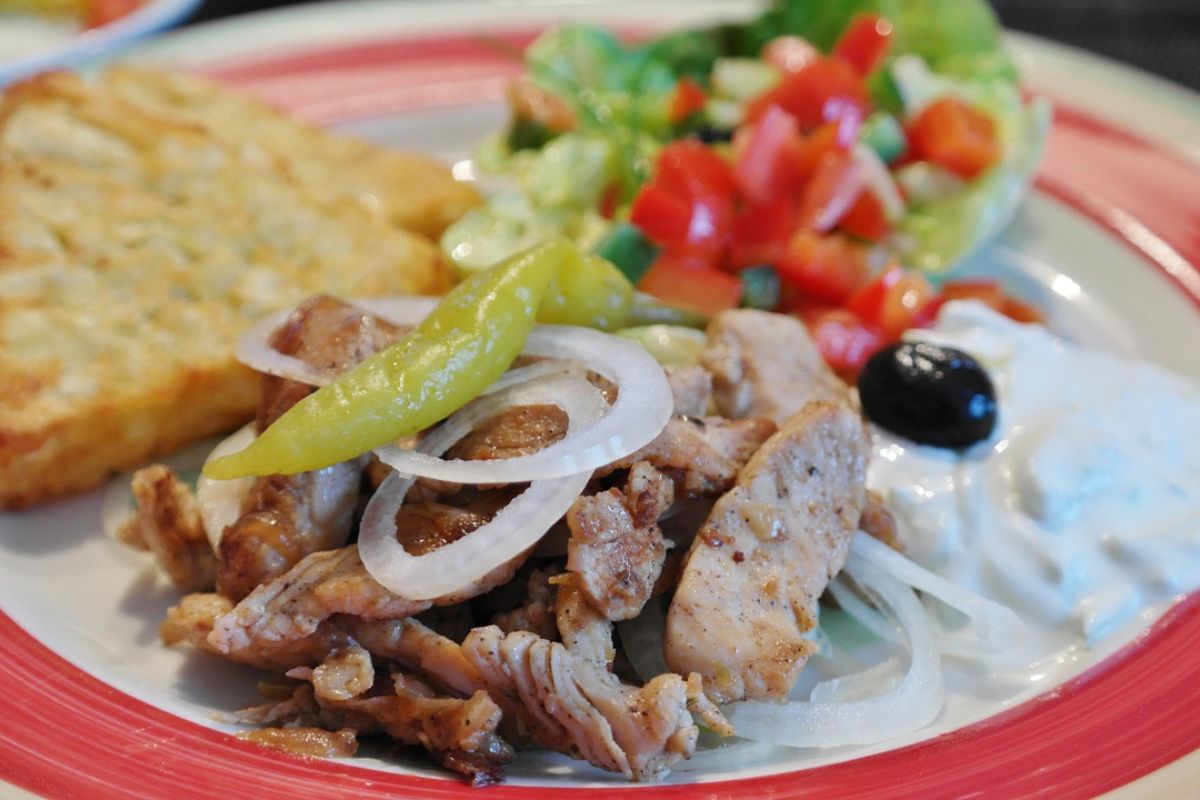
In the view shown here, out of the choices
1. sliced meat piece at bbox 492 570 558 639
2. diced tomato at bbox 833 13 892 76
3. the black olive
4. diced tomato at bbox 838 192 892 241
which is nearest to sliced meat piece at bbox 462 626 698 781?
sliced meat piece at bbox 492 570 558 639

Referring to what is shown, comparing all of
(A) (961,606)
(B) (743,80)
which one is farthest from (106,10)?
(A) (961,606)

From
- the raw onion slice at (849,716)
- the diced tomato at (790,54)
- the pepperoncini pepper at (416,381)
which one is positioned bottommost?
the raw onion slice at (849,716)

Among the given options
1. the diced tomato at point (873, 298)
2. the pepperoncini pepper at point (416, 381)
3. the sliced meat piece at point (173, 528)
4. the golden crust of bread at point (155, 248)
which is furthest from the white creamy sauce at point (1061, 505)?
the golden crust of bread at point (155, 248)

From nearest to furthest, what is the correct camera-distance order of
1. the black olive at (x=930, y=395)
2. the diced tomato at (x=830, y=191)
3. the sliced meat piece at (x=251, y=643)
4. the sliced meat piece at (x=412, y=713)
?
the sliced meat piece at (x=412, y=713), the sliced meat piece at (x=251, y=643), the black olive at (x=930, y=395), the diced tomato at (x=830, y=191)

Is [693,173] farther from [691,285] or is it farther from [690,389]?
[690,389]

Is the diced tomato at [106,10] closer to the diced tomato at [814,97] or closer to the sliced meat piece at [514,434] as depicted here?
the diced tomato at [814,97]

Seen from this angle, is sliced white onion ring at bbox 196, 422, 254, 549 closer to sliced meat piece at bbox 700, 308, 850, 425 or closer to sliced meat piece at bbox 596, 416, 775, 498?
sliced meat piece at bbox 596, 416, 775, 498
